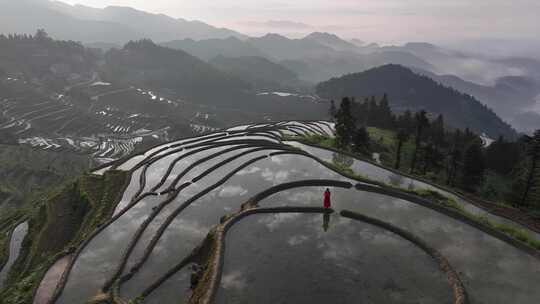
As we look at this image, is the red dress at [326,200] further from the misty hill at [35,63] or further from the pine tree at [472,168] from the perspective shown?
the misty hill at [35,63]

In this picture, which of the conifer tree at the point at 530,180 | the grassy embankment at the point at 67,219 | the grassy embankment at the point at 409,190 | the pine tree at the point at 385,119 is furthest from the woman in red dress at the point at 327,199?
the pine tree at the point at 385,119

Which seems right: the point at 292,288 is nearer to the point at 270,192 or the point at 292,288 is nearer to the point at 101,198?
the point at 270,192

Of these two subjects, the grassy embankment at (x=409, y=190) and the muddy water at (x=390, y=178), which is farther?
the muddy water at (x=390, y=178)

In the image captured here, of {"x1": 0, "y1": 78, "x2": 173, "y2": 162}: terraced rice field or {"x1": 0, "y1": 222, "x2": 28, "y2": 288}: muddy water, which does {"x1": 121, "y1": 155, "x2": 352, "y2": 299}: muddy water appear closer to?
{"x1": 0, "y1": 222, "x2": 28, "y2": 288}: muddy water

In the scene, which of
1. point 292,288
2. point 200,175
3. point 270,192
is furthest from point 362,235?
point 200,175

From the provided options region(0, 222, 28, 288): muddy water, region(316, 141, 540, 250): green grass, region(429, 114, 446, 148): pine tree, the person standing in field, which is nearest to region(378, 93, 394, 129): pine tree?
region(429, 114, 446, 148): pine tree

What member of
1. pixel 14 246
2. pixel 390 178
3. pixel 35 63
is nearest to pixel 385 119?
pixel 390 178
